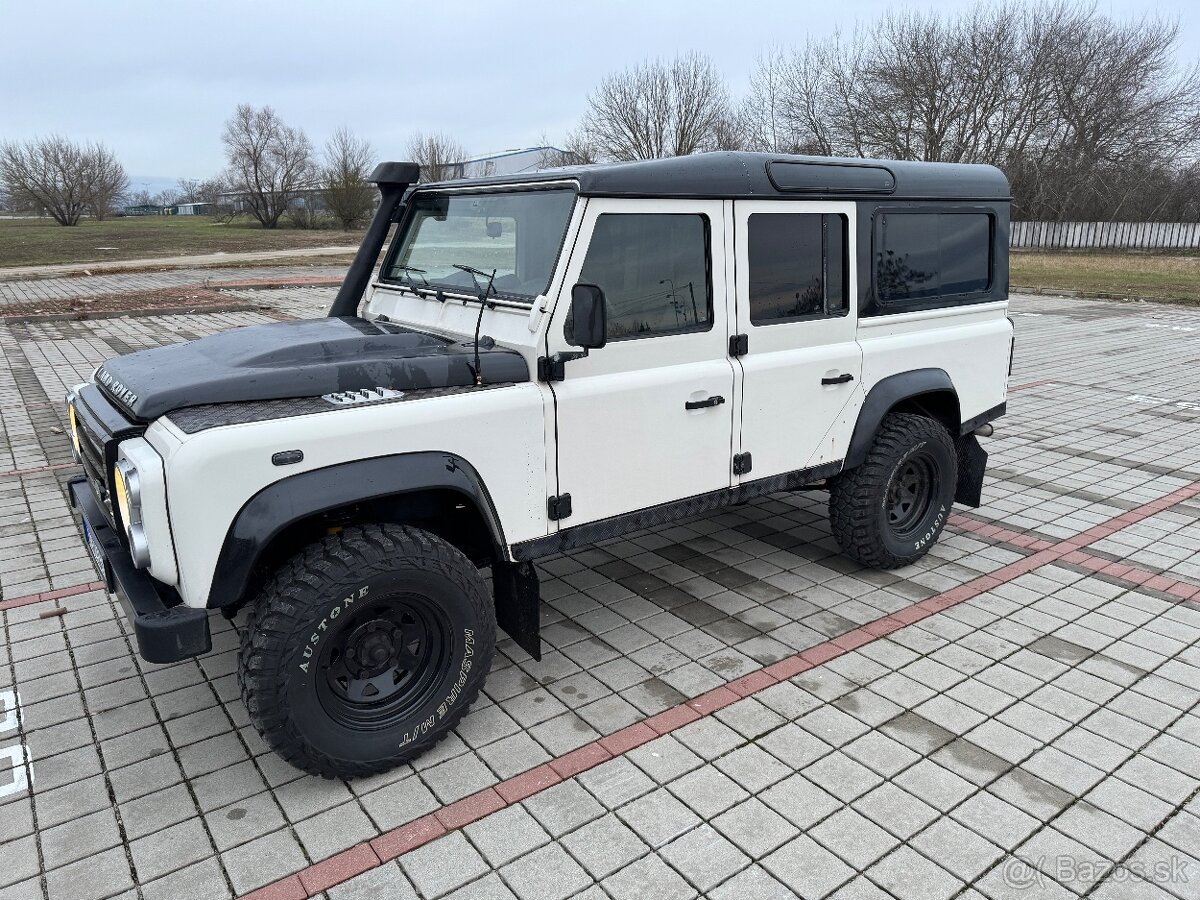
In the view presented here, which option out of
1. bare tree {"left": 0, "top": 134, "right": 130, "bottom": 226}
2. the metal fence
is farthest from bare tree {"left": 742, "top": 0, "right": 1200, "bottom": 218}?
bare tree {"left": 0, "top": 134, "right": 130, "bottom": 226}

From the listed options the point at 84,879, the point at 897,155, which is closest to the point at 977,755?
the point at 84,879

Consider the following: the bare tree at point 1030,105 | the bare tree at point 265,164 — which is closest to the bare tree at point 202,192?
the bare tree at point 265,164

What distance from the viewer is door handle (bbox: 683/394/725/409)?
4.06 metres

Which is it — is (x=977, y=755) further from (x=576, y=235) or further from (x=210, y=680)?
(x=210, y=680)

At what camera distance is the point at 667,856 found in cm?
300

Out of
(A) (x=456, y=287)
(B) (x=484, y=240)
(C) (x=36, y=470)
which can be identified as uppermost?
(B) (x=484, y=240)

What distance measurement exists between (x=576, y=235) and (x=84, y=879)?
289cm

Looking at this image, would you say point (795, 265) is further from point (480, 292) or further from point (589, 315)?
A: point (480, 292)

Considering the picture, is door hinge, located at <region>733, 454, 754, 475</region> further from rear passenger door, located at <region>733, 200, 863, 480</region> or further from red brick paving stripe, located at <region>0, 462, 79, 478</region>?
red brick paving stripe, located at <region>0, 462, 79, 478</region>

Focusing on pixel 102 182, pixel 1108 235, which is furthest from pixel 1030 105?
pixel 102 182

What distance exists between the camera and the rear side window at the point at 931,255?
486cm

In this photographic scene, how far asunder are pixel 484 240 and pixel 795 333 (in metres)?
1.60

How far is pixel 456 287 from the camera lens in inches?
167

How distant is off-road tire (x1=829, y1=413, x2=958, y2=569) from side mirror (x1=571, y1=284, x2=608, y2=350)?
6.90 ft
